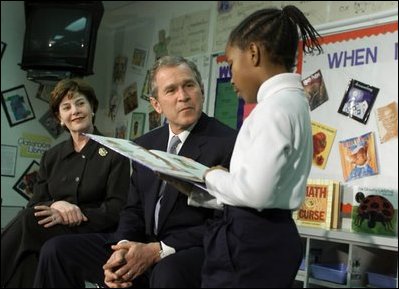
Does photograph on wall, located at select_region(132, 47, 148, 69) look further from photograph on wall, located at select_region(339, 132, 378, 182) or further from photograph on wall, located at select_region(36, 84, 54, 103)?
photograph on wall, located at select_region(339, 132, 378, 182)

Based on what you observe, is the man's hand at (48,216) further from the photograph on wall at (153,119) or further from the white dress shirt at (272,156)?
the photograph on wall at (153,119)

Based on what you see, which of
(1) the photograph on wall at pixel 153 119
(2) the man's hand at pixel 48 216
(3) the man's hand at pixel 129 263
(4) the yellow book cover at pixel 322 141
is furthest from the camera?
(1) the photograph on wall at pixel 153 119

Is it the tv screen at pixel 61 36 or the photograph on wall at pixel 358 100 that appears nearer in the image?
the photograph on wall at pixel 358 100

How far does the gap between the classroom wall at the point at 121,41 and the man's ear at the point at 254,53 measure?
5.76 feet

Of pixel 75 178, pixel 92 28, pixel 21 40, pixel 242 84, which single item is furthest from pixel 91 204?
pixel 21 40

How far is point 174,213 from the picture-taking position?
45.4 inches

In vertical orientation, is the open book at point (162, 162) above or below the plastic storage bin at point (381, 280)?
above

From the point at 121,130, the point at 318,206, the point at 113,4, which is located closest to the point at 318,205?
the point at 318,206

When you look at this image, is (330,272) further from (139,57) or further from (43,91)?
(43,91)

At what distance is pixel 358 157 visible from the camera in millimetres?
2135

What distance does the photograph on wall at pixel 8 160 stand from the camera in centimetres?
318

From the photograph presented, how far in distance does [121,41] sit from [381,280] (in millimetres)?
2511

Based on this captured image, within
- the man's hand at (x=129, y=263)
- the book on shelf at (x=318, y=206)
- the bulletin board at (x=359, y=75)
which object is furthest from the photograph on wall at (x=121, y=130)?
the man's hand at (x=129, y=263)

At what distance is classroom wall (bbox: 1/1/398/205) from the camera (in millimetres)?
2920
